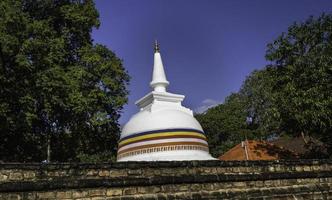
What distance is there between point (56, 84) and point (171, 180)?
11.2 metres

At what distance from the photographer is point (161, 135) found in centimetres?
1545

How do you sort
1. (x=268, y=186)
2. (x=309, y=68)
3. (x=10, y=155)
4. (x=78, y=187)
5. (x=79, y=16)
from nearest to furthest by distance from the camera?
(x=78, y=187)
(x=268, y=186)
(x=309, y=68)
(x=10, y=155)
(x=79, y=16)

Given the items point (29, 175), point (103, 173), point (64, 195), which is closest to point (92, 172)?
point (103, 173)

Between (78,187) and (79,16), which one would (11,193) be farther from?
(79,16)

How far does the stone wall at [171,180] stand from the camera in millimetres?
5438

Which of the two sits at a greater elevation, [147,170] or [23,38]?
[23,38]

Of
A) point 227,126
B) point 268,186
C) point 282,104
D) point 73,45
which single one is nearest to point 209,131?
point 227,126

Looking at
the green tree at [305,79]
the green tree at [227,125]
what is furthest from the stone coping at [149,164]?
the green tree at [227,125]

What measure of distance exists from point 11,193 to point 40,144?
1447 cm

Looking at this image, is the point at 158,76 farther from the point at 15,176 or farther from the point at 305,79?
the point at 15,176

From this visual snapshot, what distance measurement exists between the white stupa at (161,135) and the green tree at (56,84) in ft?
8.91

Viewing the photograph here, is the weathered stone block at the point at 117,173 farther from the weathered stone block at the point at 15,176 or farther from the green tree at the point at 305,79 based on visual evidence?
the green tree at the point at 305,79

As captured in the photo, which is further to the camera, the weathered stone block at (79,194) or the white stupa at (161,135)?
the white stupa at (161,135)

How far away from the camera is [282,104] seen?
15.8 metres
